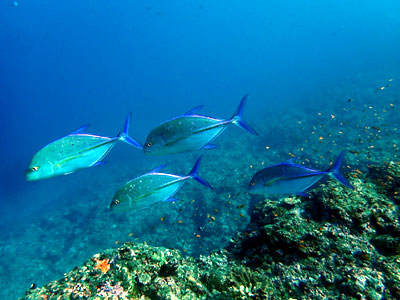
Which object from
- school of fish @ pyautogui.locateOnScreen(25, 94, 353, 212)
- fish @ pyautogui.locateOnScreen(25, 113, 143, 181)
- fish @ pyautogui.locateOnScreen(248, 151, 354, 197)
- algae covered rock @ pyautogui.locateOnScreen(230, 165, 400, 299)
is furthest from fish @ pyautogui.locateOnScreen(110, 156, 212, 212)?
algae covered rock @ pyautogui.locateOnScreen(230, 165, 400, 299)

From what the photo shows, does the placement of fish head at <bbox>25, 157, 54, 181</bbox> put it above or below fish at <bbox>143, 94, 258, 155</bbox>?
above

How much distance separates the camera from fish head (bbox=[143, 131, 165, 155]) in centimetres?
243

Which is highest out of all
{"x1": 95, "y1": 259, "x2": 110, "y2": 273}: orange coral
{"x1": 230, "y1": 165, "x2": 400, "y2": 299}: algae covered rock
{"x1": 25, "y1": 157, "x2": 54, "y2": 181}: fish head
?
{"x1": 25, "y1": 157, "x2": 54, "y2": 181}: fish head

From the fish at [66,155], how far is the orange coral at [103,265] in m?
1.16

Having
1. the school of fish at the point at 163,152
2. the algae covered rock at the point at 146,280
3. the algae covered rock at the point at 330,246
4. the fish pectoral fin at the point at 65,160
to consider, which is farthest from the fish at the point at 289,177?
the fish pectoral fin at the point at 65,160

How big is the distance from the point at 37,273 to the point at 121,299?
10864 millimetres

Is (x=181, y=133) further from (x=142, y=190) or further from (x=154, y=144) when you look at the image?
(x=142, y=190)

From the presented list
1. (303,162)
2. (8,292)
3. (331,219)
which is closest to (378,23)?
(303,162)

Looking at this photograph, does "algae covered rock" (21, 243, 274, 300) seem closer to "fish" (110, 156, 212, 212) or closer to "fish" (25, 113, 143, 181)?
"fish" (110, 156, 212, 212)

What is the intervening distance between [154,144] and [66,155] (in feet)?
3.16

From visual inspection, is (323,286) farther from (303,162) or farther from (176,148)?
(303,162)

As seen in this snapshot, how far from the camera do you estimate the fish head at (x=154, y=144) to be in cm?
243

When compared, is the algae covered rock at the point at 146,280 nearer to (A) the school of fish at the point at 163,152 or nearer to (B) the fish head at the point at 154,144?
(A) the school of fish at the point at 163,152

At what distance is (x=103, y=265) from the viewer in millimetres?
1642
